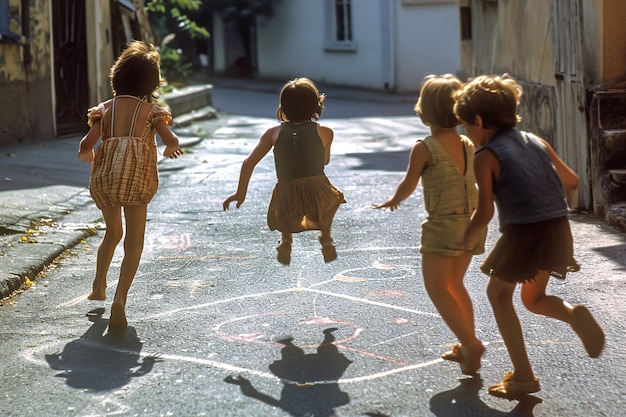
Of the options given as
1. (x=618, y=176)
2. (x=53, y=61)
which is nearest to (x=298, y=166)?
(x=618, y=176)

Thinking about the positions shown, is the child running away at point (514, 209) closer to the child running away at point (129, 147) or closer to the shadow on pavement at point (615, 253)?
the child running away at point (129, 147)

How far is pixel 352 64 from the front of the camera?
31.8 m

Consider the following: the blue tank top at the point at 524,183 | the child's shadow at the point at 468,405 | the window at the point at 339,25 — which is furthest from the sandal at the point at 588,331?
the window at the point at 339,25

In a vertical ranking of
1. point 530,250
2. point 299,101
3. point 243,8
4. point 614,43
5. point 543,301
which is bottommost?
point 543,301

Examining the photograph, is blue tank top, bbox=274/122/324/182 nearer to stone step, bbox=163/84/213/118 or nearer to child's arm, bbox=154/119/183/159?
child's arm, bbox=154/119/183/159

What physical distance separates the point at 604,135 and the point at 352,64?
22263 mm

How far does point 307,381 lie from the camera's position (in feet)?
17.1

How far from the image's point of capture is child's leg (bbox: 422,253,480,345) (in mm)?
5223

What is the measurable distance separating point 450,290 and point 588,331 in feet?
2.18

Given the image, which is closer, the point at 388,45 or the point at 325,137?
the point at 325,137

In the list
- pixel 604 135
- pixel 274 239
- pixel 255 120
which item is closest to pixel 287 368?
pixel 274 239

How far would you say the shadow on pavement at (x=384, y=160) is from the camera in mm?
14164

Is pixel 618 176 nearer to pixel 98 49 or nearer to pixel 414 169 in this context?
pixel 414 169

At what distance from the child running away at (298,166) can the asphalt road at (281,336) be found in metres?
0.55
